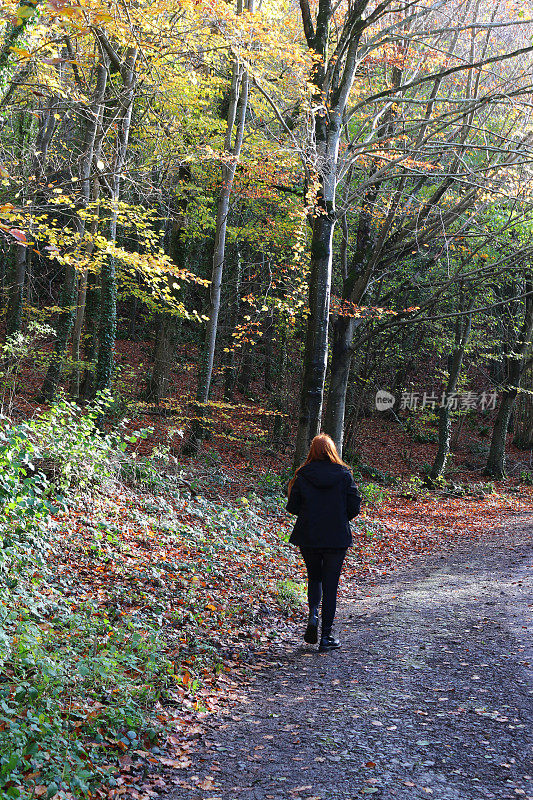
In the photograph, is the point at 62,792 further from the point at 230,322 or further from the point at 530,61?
the point at 230,322

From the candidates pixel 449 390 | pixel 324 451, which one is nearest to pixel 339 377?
pixel 449 390

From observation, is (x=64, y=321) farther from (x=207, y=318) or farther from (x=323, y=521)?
(x=323, y=521)

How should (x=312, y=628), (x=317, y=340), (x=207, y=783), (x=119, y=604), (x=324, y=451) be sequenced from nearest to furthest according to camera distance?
(x=207, y=783), (x=119, y=604), (x=324, y=451), (x=312, y=628), (x=317, y=340)

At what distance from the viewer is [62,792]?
3189 millimetres

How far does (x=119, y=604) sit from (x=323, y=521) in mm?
2152

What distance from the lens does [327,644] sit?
6191 millimetres

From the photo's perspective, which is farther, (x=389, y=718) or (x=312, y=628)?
(x=312, y=628)

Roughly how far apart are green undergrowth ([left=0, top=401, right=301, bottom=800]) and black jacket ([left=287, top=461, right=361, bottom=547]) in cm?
132

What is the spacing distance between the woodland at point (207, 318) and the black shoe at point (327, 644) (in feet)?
2.11

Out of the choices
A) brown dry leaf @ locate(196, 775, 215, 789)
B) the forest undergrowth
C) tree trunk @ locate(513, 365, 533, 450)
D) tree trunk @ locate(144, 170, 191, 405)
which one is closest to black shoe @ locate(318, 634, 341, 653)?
the forest undergrowth

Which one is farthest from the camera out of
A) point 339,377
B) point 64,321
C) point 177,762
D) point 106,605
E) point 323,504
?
point 64,321

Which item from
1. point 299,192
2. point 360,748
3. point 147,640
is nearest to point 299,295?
point 299,192

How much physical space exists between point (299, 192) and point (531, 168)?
6041mm

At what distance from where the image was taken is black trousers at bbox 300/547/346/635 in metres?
6.05
